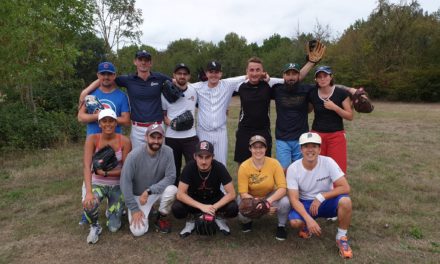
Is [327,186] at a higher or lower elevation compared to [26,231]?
higher

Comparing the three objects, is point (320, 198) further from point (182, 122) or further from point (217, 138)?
point (182, 122)

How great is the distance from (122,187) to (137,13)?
69.9 ft

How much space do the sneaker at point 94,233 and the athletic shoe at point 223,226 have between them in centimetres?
153

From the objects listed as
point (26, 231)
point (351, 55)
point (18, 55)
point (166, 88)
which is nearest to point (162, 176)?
point (166, 88)

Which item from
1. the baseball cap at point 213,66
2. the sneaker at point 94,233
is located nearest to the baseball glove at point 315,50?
the baseball cap at point 213,66

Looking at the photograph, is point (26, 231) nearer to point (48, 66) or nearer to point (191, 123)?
point (191, 123)

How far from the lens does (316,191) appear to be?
4453mm

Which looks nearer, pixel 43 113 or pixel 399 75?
pixel 43 113

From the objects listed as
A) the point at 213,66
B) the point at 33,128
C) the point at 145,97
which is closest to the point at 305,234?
the point at 213,66

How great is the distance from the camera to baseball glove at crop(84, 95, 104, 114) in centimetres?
503

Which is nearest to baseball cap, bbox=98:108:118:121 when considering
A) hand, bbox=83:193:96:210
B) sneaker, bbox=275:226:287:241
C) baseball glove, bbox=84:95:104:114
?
baseball glove, bbox=84:95:104:114

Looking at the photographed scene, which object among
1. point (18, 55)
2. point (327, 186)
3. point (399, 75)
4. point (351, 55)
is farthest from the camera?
point (351, 55)

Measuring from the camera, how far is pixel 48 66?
32.7 ft

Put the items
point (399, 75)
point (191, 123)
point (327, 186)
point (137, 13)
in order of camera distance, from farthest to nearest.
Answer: point (399, 75) → point (137, 13) → point (191, 123) → point (327, 186)
